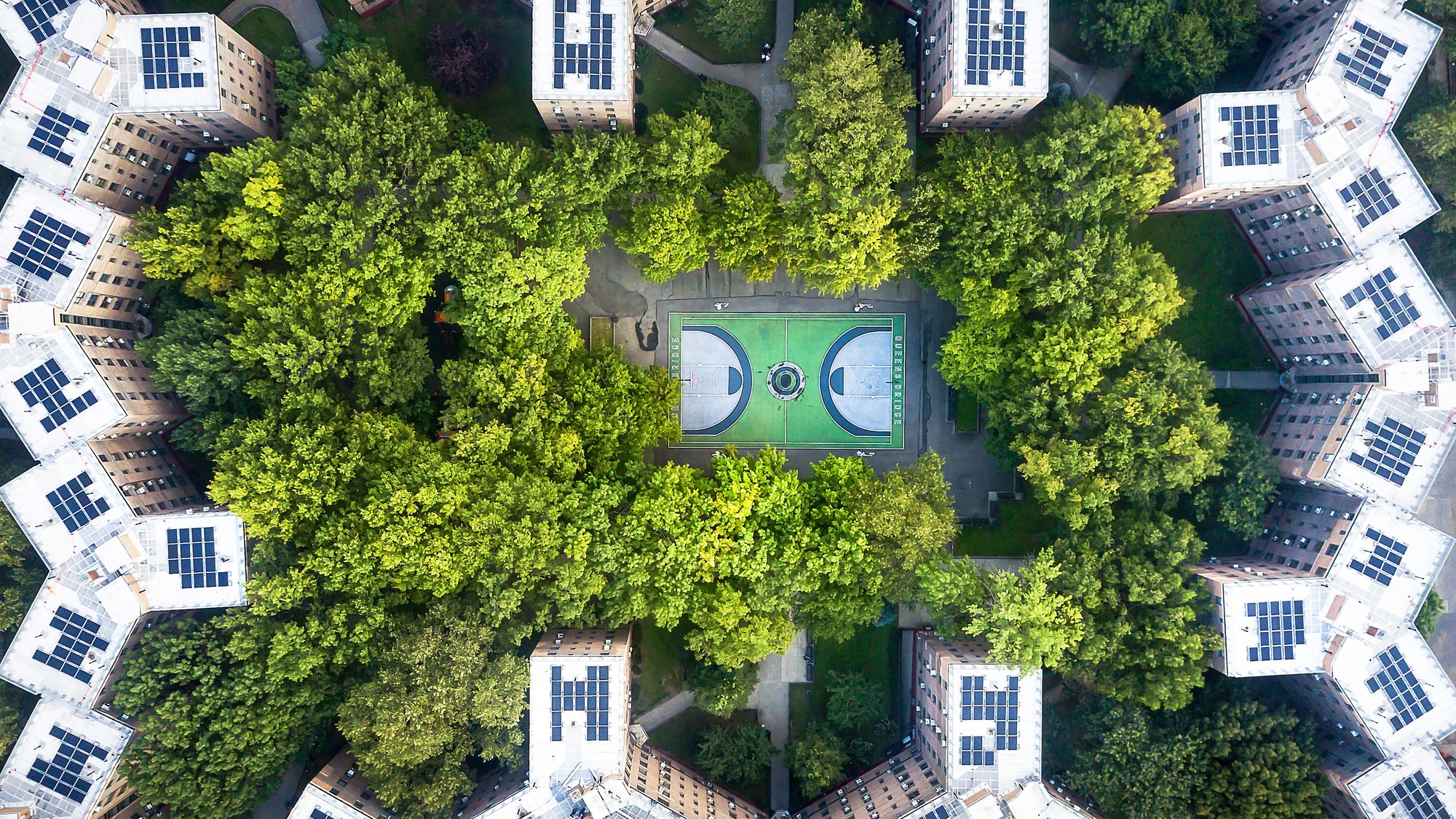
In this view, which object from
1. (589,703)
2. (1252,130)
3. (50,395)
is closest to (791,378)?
(589,703)

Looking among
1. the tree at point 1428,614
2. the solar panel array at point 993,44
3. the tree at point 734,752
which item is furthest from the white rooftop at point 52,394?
the tree at point 1428,614

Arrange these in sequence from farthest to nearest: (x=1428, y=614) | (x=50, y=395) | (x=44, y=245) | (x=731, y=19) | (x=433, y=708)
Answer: (x=1428, y=614)
(x=731, y=19)
(x=433, y=708)
(x=50, y=395)
(x=44, y=245)

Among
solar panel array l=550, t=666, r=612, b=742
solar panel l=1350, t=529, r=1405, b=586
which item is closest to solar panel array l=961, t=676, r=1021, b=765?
solar panel array l=550, t=666, r=612, b=742

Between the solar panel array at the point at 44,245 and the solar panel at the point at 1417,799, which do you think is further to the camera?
the solar panel at the point at 1417,799

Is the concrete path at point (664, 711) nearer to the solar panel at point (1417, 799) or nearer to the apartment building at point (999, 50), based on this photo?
the solar panel at point (1417, 799)

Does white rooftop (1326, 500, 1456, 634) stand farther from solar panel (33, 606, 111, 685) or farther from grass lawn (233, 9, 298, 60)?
grass lawn (233, 9, 298, 60)

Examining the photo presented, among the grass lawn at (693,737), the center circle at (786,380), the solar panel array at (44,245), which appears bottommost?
the grass lawn at (693,737)

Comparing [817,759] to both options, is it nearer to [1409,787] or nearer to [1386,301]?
[1409,787]

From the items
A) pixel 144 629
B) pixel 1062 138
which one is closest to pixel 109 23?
pixel 144 629
